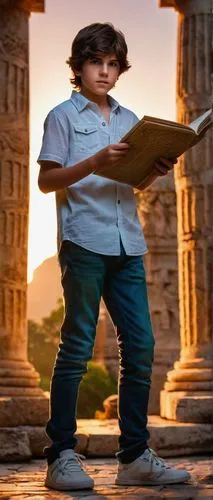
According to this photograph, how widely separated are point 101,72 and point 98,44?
0.14 m

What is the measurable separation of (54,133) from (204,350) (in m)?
4.56

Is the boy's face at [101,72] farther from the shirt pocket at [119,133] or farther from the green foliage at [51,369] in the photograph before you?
the green foliage at [51,369]

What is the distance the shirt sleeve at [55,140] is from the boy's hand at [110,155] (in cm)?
33

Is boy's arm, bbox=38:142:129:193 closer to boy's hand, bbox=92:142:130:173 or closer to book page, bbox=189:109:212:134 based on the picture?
boy's hand, bbox=92:142:130:173

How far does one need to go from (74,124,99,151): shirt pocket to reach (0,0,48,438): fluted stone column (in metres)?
3.72

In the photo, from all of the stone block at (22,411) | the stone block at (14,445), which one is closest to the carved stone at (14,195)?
the stone block at (22,411)

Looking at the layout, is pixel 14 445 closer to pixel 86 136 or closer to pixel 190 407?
pixel 190 407

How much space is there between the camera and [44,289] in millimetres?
64000

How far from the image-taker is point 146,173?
15.1 feet

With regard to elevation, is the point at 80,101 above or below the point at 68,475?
above

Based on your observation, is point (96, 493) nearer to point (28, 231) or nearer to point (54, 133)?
point (54, 133)

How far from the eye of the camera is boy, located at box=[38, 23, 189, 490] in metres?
4.52

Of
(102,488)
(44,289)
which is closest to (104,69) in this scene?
(102,488)

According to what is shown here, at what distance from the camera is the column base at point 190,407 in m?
8.01
